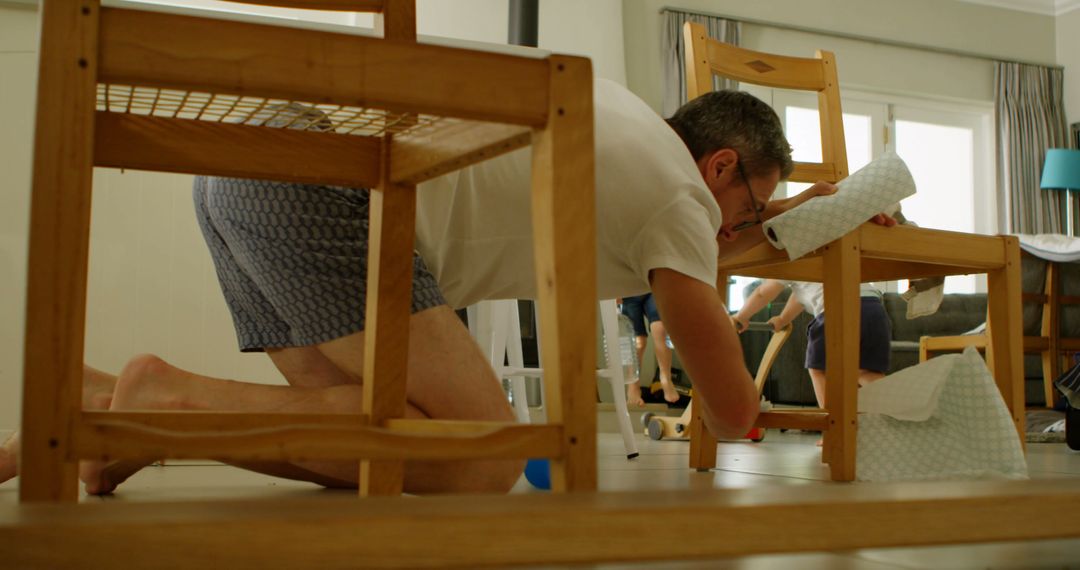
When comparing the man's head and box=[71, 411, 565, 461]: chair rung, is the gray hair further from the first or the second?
box=[71, 411, 565, 461]: chair rung

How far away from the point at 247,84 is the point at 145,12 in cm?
8

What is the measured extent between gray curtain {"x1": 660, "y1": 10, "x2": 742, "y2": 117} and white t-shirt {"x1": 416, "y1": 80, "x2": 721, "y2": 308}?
14.8ft

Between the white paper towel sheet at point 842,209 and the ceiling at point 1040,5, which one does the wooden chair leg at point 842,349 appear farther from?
the ceiling at point 1040,5

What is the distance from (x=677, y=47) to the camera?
19.2 feet

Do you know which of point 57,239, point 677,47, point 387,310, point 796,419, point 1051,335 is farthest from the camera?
point 677,47

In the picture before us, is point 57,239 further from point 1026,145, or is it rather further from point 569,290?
point 1026,145

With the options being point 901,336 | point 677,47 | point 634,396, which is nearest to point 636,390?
point 634,396

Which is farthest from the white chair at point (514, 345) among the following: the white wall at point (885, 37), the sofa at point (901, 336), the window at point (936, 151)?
the window at point (936, 151)

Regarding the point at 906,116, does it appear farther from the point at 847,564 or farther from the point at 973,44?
the point at 847,564

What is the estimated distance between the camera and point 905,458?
1664 mm

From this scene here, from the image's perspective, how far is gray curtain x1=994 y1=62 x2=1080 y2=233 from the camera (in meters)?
6.72

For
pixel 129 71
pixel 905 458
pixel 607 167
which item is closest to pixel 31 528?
pixel 129 71

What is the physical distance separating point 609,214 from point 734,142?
33cm

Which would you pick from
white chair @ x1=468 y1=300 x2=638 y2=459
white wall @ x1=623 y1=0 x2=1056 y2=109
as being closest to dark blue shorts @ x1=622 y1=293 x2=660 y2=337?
white wall @ x1=623 y1=0 x2=1056 y2=109
